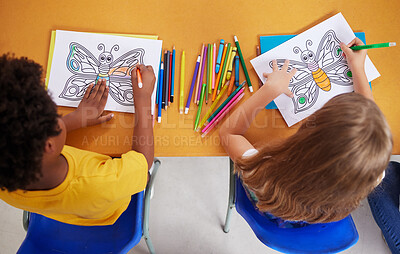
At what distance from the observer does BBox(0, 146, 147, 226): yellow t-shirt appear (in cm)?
59

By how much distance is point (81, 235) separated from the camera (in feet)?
2.72

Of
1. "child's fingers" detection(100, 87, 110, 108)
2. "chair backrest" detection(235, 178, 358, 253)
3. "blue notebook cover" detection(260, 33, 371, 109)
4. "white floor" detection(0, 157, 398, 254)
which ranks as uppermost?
"blue notebook cover" detection(260, 33, 371, 109)

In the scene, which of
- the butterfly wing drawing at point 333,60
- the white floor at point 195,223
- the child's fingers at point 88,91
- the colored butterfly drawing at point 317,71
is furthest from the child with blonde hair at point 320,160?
the white floor at point 195,223

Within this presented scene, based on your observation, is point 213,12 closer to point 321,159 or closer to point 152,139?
point 152,139

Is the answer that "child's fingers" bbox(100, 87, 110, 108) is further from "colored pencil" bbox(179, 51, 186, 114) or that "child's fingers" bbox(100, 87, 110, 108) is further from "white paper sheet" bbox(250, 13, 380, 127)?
"white paper sheet" bbox(250, 13, 380, 127)

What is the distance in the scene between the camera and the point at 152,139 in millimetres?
767

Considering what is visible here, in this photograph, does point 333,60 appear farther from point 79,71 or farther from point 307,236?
point 79,71

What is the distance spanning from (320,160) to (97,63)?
2.29ft

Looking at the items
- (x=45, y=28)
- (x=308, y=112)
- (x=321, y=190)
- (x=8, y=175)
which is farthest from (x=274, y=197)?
(x=45, y=28)

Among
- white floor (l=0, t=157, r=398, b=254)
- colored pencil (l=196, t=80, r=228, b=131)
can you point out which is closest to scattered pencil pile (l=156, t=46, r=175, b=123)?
colored pencil (l=196, t=80, r=228, b=131)

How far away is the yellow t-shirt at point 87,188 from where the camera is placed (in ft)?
1.94

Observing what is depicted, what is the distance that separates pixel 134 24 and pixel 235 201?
2.20ft

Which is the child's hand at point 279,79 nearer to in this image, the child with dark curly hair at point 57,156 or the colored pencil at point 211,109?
the colored pencil at point 211,109

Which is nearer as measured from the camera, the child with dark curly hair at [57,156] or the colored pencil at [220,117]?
the child with dark curly hair at [57,156]
